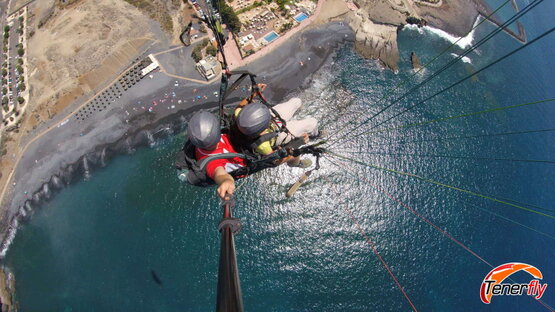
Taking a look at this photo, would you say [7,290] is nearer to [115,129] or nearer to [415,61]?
[115,129]

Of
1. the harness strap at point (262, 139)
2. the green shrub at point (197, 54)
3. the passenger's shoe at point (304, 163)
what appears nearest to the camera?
the harness strap at point (262, 139)

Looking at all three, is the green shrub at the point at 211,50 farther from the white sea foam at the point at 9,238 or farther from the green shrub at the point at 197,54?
the white sea foam at the point at 9,238

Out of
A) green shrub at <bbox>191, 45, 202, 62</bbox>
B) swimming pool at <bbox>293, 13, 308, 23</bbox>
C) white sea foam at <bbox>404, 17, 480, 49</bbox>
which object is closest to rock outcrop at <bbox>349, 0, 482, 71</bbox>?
white sea foam at <bbox>404, 17, 480, 49</bbox>

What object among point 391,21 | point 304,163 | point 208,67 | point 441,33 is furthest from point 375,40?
point 208,67

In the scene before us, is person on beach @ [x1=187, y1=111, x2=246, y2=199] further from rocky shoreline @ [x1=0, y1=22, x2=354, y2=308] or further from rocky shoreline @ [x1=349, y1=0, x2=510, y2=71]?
rocky shoreline @ [x1=349, y1=0, x2=510, y2=71]

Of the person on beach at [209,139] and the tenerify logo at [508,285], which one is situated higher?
the person on beach at [209,139]

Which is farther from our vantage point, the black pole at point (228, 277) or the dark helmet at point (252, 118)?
the dark helmet at point (252, 118)

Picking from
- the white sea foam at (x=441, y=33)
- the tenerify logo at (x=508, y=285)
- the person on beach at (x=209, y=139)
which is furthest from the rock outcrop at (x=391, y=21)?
the person on beach at (x=209, y=139)
